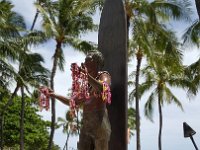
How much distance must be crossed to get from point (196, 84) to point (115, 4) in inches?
671

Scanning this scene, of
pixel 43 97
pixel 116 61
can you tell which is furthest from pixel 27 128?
pixel 43 97

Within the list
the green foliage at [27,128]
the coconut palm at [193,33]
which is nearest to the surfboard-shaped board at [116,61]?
the coconut palm at [193,33]

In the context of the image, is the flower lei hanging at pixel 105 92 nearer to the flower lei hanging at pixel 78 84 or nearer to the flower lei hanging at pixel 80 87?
the flower lei hanging at pixel 80 87

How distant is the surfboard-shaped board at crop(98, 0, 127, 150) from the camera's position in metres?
5.11

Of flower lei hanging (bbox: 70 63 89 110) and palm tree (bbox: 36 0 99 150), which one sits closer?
flower lei hanging (bbox: 70 63 89 110)

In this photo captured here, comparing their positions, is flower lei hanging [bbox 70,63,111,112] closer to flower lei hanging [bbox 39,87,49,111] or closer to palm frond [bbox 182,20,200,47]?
flower lei hanging [bbox 39,87,49,111]

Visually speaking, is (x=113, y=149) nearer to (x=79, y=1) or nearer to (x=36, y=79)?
(x=79, y=1)

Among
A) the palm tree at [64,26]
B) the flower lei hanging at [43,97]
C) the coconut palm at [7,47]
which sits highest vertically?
the palm tree at [64,26]

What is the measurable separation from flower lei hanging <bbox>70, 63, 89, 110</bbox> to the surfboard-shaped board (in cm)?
65

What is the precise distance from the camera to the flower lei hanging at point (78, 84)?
433 centimetres

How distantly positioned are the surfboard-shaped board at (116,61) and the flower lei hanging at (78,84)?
0.65 m

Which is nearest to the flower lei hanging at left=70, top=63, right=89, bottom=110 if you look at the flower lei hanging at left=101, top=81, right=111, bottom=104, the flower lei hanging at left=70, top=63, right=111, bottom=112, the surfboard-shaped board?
the flower lei hanging at left=70, top=63, right=111, bottom=112

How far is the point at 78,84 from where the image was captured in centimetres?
440

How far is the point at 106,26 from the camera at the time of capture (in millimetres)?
5621
